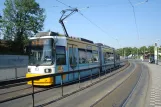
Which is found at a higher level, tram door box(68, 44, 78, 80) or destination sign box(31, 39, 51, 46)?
destination sign box(31, 39, 51, 46)

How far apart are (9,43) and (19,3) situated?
1142 cm

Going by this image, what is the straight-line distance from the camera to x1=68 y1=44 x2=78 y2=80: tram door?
17.0 meters

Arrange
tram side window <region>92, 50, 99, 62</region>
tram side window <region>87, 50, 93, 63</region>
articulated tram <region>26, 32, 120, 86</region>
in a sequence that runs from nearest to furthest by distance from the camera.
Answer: articulated tram <region>26, 32, 120, 86</region>, tram side window <region>87, 50, 93, 63</region>, tram side window <region>92, 50, 99, 62</region>

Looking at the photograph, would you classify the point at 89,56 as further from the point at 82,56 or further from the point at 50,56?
the point at 50,56

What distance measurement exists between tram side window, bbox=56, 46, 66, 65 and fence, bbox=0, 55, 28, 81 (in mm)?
7275

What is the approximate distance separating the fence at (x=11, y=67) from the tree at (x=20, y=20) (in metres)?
26.9

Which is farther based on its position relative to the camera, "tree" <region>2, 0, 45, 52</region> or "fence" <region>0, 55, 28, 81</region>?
"tree" <region>2, 0, 45, 52</region>

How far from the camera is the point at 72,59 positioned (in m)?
17.5

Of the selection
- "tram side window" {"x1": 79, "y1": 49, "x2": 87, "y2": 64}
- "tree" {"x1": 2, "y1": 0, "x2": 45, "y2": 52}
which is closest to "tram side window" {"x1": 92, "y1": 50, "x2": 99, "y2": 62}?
"tram side window" {"x1": 79, "y1": 49, "x2": 87, "y2": 64}

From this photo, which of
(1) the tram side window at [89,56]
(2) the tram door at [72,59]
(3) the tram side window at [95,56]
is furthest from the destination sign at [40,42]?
(3) the tram side window at [95,56]

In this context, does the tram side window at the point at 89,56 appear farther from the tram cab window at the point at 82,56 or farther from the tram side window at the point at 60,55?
the tram side window at the point at 60,55

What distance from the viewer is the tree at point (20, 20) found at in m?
52.8

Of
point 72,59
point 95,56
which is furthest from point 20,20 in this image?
point 72,59

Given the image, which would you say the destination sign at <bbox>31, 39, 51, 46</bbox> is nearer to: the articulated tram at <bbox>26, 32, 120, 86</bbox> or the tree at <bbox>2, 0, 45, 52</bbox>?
the articulated tram at <bbox>26, 32, 120, 86</bbox>
